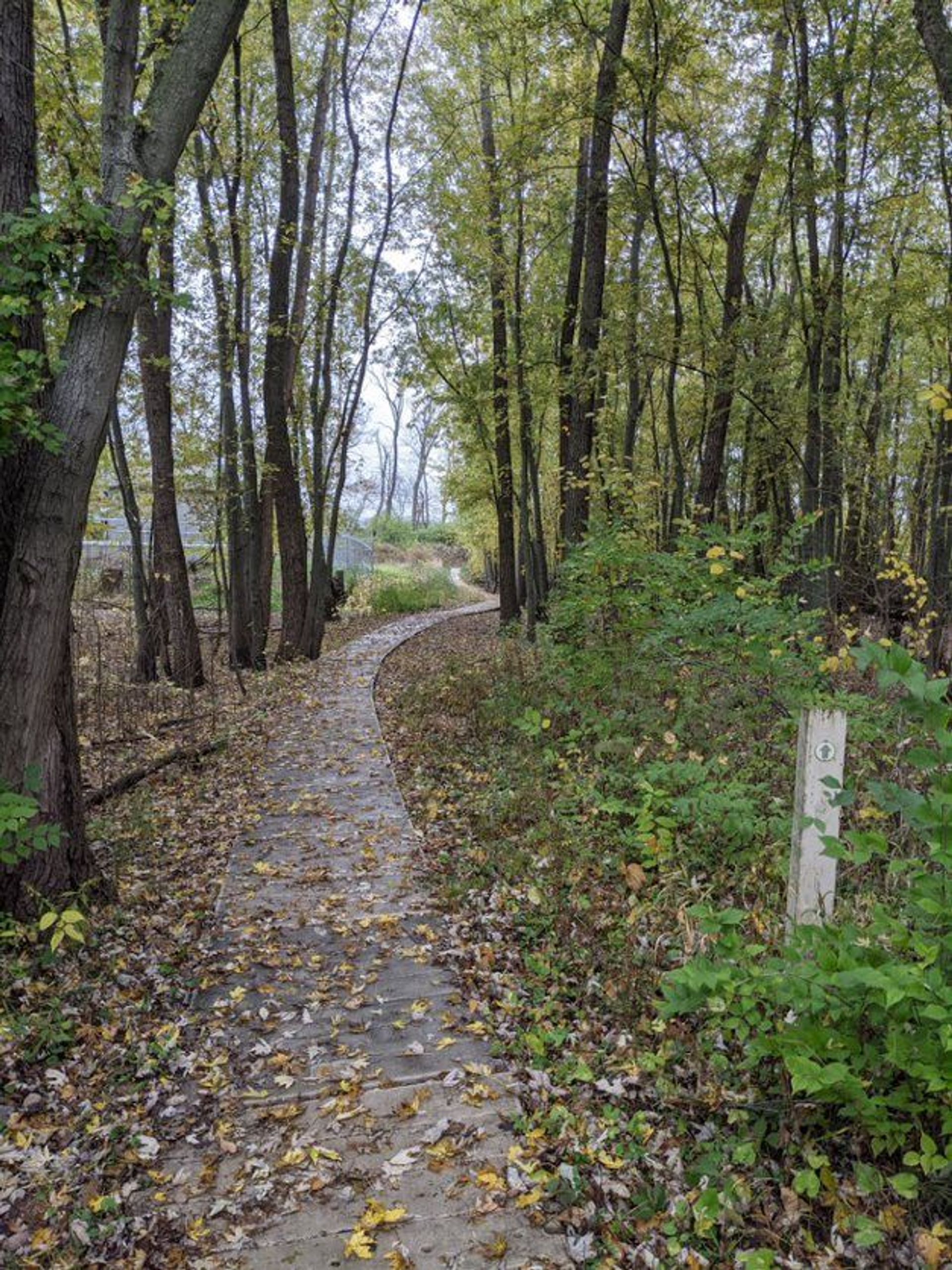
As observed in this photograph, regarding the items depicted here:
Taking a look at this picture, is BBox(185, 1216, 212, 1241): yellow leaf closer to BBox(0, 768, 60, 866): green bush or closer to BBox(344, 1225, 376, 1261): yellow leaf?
BBox(344, 1225, 376, 1261): yellow leaf

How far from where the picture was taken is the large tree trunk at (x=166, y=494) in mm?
11125

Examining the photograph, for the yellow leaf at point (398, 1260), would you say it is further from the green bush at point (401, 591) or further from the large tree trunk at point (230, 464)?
the green bush at point (401, 591)

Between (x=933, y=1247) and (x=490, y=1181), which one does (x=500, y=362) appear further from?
(x=933, y=1247)

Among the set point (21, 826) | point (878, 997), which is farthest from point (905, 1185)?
point (21, 826)

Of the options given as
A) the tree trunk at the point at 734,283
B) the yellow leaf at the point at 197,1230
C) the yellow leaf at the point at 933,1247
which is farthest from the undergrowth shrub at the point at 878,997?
the tree trunk at the point at 734,283

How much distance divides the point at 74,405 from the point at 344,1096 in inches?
138

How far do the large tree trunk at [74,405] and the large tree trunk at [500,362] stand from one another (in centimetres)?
767

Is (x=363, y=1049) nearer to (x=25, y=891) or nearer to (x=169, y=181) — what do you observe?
(x=25, y=891)

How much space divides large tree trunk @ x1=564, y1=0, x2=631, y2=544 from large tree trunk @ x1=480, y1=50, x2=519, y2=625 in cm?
214

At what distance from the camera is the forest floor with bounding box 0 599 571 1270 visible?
2.65 m

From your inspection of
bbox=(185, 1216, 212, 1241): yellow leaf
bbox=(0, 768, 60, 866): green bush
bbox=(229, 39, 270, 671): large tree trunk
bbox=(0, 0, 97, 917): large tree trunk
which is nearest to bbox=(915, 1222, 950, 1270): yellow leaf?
bbox=(185, 1216, 212, 1241): yellow leaf

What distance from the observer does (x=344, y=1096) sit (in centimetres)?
328

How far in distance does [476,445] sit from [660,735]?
14481mm

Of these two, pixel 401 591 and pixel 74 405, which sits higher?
pixel 74 405
